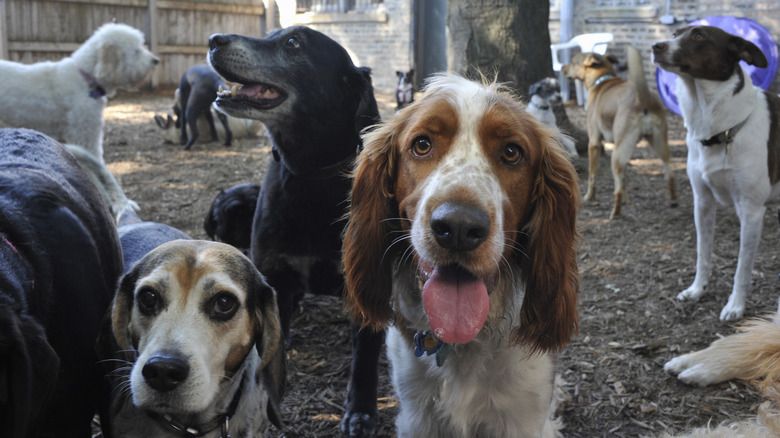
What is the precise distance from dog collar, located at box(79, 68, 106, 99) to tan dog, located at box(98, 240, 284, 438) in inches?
233

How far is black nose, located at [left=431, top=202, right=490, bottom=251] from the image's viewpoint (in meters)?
1.85

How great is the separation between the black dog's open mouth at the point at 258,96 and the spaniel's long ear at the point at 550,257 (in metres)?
1.58

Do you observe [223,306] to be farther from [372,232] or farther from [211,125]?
[211,125]

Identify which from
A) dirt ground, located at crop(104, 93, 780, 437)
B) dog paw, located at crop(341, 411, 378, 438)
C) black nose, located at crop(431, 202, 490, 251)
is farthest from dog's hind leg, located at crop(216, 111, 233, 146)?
black nose, located at crop(431, 202, 490, 251)

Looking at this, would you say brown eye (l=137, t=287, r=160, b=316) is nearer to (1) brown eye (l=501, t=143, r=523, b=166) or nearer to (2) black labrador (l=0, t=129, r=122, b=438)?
(2) black labrador (l=0, t=129, r=122, b=438)

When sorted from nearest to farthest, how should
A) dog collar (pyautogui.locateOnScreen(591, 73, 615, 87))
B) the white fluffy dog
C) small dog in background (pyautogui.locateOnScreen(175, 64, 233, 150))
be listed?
the white fluffy dog
dog collar (pyautogui.locateOnScreen(591, 73, 615, 87))
small dog in background (pyautogui.locateOnScreen(175, 64, 233, 150))

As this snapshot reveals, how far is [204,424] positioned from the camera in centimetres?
243

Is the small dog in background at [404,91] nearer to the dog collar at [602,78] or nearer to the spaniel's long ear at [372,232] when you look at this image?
the dog collar at [602,78]

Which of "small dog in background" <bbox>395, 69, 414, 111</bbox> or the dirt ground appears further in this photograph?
"small dog in background" <bbox>395, 69, 414, 111</bbox>

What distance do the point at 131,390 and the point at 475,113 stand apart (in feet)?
4.63

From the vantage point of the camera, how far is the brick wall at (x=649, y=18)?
12.6 m

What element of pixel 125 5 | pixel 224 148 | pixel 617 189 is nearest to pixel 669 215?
pixel 617 189

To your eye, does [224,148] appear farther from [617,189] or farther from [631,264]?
[631,264]

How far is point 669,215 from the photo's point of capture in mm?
6633
